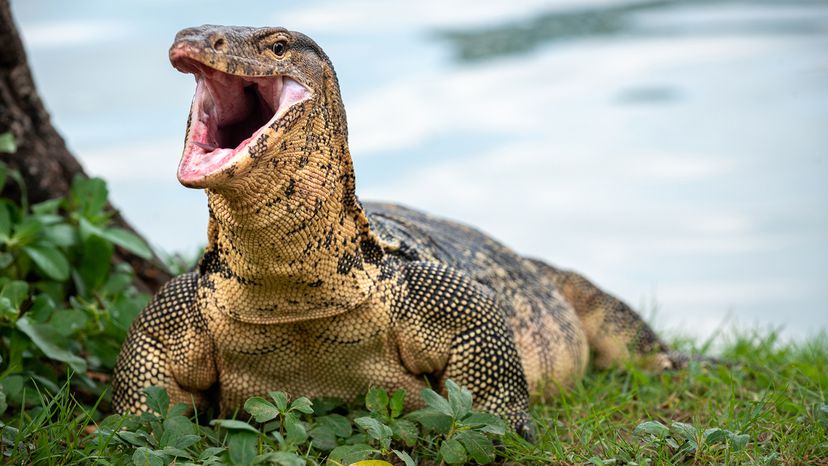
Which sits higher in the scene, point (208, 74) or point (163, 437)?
point (208, 74)

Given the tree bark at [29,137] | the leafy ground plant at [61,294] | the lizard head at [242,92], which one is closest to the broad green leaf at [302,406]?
the lizard head at [242,92]

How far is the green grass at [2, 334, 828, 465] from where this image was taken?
155 inches

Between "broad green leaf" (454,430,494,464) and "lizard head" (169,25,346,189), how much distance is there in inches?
52.0

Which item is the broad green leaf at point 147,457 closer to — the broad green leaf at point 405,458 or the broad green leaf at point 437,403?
the broad green leaf at point 405,458

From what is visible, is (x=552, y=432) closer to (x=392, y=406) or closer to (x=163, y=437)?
(x=392, y=406)

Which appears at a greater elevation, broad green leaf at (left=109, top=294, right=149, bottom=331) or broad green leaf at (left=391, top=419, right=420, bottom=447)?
broad green leaf at (left=391, top=419, right=420, bottom=447)

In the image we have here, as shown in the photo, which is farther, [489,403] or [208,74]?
[489,403]

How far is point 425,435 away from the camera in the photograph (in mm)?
4430

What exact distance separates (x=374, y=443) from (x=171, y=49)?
177cm

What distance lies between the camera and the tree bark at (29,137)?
6180mm

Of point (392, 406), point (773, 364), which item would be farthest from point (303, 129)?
point (773, 364)

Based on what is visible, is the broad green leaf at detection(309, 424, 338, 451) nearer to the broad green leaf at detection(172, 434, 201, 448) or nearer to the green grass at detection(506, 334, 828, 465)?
the broad green leaf at detection(172, 434, 201, 448)

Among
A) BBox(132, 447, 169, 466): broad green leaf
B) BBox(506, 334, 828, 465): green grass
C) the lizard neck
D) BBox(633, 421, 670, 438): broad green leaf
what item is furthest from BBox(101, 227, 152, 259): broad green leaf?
BBox(633, 421, 670, 438): broad green leaf

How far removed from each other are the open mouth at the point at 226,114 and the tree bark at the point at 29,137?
2552 millimetres
